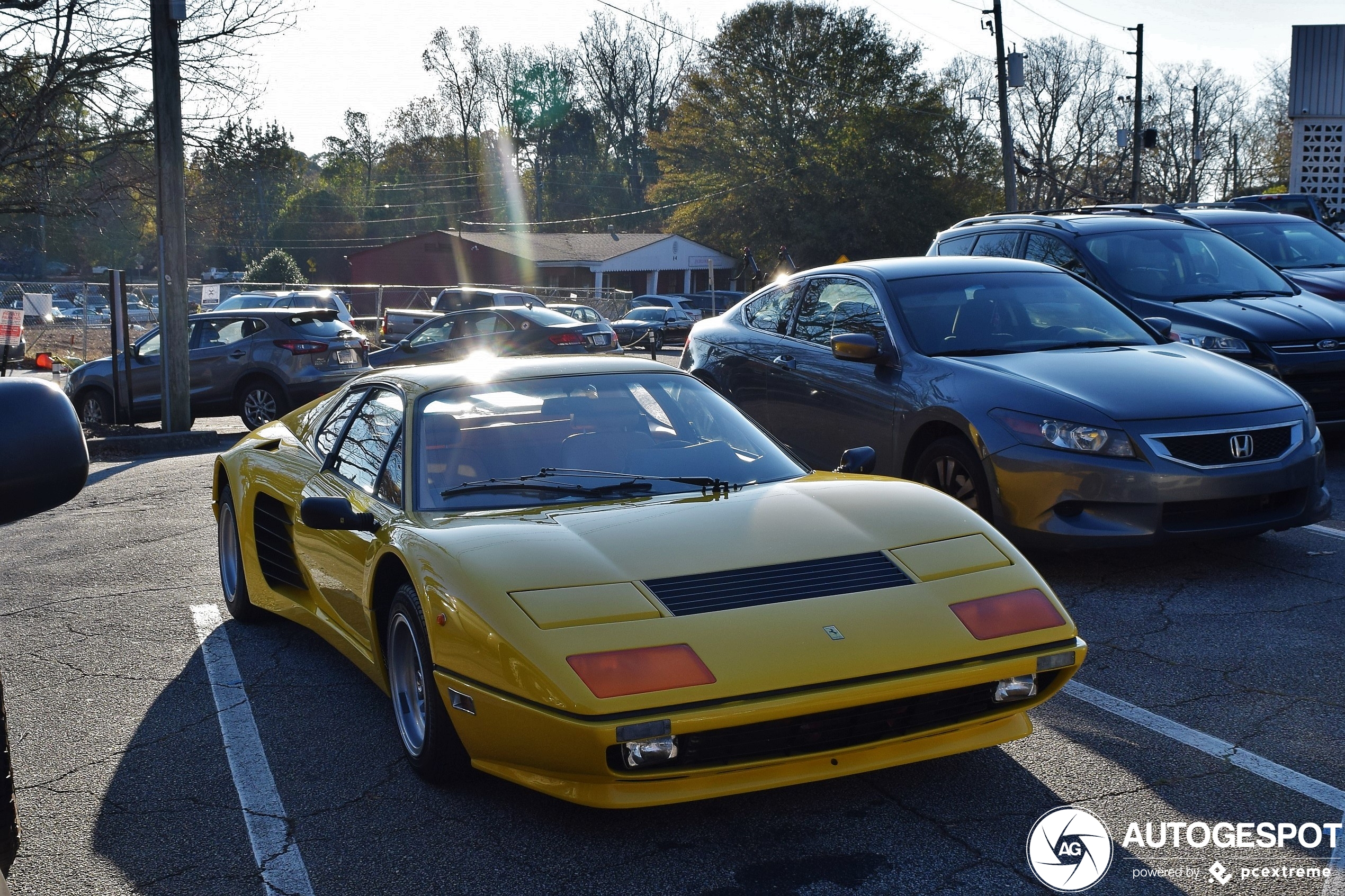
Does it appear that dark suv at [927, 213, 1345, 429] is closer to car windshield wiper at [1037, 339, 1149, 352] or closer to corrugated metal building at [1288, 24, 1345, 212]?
car windshield wiper at [1037, 339, 1149, 352]

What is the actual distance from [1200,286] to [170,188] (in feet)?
36.4

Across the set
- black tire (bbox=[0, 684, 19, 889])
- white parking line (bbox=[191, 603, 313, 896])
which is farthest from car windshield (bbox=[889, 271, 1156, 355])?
black tire (bbox=[0, 684, 19, 889])

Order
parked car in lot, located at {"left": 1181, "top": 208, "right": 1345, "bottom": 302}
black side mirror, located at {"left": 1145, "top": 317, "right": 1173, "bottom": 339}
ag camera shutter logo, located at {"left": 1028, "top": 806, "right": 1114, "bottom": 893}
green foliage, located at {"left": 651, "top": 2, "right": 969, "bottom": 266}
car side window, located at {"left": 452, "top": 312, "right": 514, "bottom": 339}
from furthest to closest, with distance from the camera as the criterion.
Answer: green foliage, located at {"left": 651, "top": 2, "right": 969, "bottom": 266} < car side window, located at {"left": 452, "top": 312, "right": 514, "bottom": 339} < parked car in lot, located at {"left": 1181, "top": 208, "right": 1345, "bottom": 302} < black side mirror, located at {"left": 1145, "top": 317, "right": 1173, "bottom": 339} < ag camera shutter logo, located at {"left": 1028, "top": 806, "right": 1114, "bottom": 893}

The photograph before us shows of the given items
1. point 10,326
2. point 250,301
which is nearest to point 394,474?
point 10,326

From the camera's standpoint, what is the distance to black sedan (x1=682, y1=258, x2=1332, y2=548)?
18.5 ft

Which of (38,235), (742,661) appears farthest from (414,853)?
(38,235)

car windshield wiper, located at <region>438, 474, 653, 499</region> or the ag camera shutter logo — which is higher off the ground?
car windshield wiper, located at <region>438, 474, 653, 499</region>

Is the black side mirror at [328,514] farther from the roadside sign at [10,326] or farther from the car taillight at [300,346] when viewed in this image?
the roadside sign at [10,326]

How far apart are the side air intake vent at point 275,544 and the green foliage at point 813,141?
52.0 metres

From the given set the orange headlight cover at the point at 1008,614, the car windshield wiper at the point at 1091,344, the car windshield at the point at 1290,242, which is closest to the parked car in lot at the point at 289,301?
the car windshield at the point at 1290,242

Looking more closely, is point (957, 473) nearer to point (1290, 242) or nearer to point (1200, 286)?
point (1200, 286)

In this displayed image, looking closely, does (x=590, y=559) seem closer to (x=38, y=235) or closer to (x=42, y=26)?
(x=42, y=26)

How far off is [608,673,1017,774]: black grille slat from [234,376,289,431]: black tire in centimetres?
1375

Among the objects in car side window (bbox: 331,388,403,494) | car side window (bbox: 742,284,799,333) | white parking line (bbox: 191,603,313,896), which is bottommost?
white parking line (bbox: 191,603,313,896)
